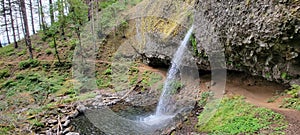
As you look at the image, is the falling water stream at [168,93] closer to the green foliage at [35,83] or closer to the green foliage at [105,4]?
the green foliage at [35,83]

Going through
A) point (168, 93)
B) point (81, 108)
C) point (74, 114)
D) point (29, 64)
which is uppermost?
point (29, 64)

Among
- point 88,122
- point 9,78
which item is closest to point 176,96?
point 88,122

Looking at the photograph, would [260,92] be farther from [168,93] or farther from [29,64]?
[29,64]

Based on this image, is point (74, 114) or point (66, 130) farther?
point (74, 114)

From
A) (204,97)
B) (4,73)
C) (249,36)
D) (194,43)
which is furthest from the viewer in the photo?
(4,73)

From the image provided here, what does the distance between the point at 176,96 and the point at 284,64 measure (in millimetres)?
5062

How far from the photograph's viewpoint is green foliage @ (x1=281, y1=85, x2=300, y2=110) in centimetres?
723

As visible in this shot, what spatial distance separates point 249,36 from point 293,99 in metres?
2.41

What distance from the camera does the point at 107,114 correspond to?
11.1 meters

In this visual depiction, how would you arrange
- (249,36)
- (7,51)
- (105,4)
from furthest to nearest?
(105,4)
(7,51)
(249,36)

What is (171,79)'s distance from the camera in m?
12.7

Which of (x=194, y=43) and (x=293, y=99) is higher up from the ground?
(x=194, y=43)

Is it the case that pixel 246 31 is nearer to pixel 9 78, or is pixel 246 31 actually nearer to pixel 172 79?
pixel 172 79

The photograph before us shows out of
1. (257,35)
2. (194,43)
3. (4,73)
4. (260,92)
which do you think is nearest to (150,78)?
(194,43)
